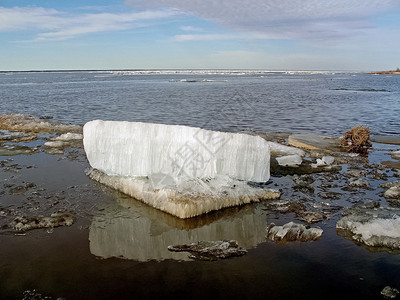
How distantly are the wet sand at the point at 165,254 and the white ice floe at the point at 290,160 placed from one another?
250cm

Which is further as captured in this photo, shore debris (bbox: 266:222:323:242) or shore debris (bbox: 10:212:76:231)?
shore debris (bbox: 10:212:76:231)

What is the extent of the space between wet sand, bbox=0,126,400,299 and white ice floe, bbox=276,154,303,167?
250cm

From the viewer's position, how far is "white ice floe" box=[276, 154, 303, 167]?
13.0 m

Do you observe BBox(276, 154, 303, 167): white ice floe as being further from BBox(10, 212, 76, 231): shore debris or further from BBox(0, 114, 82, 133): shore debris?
BBox(0, 114, 82, 133): shore debris

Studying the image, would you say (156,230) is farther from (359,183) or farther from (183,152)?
(359,183)

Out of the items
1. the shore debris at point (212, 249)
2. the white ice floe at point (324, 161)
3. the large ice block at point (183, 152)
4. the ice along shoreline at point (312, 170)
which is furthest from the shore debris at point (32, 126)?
the shore debris at point (212, 249)

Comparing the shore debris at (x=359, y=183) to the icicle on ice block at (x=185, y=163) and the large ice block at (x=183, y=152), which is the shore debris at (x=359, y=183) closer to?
the icicle on ice block at (x=185, y=163)

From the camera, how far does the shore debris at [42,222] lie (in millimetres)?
7906

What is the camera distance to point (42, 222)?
8102 millimetres

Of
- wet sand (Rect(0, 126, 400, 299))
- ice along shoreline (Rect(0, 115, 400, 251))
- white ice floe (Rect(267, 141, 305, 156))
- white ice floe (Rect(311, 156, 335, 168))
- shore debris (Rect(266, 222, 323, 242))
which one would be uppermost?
white ice floe (Rect(267, 141, 305, 156))

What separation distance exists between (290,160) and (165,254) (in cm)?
768

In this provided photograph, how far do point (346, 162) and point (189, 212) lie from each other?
7.94 m

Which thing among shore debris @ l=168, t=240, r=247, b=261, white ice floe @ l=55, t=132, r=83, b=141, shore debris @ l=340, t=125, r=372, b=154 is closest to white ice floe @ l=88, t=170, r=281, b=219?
shore debris @ l=168, t=240, r=247, b=261

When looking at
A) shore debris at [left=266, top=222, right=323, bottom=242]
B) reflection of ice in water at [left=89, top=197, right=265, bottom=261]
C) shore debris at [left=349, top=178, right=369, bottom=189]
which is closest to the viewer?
reflection of ice in water at [left=89, top=197, right=265, bottom=261]
